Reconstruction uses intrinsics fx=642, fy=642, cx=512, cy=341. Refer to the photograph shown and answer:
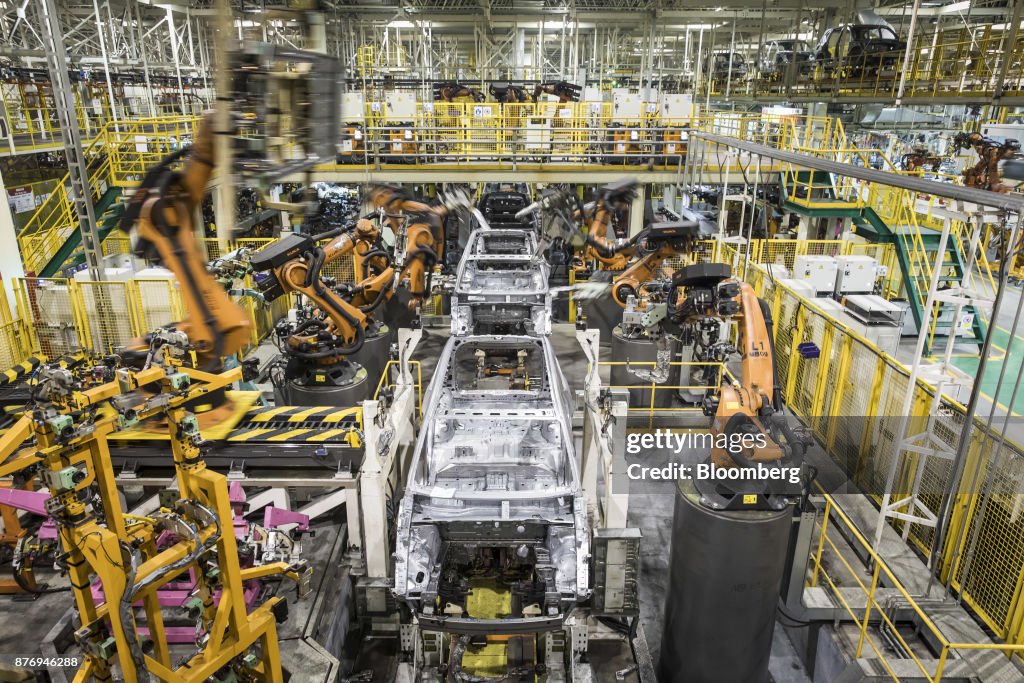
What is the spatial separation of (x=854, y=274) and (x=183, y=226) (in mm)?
10560

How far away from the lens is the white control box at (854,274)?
35.9 feet

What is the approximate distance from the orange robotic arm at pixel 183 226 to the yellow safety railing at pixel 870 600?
4908 mm

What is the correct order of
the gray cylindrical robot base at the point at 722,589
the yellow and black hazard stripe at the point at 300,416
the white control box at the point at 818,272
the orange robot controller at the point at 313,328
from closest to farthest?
the gray cylindrical robot base at the point at 722,589
the yellow and black hazard stripe at the point at 300,416
the orange robot controller at the point at 313,328
the white control box at the point at 818,272

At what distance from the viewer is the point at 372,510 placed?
5.59 meters

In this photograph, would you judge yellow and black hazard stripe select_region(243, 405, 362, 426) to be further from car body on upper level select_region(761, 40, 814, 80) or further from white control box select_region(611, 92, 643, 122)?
car body on upper level select_region(761, 40, 814, 80)

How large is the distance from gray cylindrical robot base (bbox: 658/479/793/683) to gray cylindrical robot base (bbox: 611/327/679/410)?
440cm

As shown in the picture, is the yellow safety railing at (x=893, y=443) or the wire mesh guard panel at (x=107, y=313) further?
the wire mesh guard panel at (x=107, y=313)

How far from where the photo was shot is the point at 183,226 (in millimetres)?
3975

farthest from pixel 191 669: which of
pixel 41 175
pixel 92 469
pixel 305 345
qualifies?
pixel 41 175

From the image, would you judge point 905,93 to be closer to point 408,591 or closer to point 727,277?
point 727,277

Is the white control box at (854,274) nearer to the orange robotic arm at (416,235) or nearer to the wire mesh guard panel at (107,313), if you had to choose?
the orange robotic arm at (416,235)

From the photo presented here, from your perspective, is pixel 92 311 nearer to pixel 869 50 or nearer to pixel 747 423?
pixel 747 423

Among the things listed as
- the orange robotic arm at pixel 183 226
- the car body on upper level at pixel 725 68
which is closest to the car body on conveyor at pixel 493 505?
the orange robotic arm at pixel 183 226

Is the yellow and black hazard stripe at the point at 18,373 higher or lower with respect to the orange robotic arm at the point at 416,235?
lower
